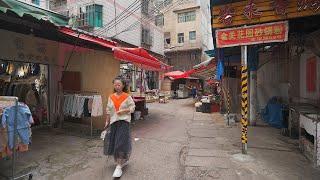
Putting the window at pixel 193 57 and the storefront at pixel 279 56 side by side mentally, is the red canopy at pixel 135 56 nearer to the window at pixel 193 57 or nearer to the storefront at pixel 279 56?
the storefront at pixel 279 56

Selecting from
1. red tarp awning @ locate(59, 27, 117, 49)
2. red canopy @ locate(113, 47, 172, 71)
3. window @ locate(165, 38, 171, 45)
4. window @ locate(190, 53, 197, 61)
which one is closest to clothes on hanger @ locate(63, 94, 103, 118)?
red canopy @ locate(113, 47, 172, 71)

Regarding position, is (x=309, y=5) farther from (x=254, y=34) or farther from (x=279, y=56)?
(x=279, y=56)

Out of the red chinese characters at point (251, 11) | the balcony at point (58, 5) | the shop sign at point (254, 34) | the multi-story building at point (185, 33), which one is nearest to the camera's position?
the shop sign at point (254, 34)

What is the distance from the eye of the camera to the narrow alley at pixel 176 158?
5.43 metres

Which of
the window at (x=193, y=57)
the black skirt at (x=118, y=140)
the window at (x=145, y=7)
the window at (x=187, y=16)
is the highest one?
the window at (x=187, y=16)

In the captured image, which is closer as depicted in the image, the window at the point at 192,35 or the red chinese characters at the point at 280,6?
the red chinese characters at the point at 280,6

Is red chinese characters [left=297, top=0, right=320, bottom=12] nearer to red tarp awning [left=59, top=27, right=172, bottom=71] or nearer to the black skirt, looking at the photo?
the black skirt

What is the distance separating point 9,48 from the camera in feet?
26.0

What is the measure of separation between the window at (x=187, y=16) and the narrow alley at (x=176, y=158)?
28.9 m

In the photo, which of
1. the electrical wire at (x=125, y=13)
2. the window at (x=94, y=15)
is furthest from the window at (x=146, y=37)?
the window at (x=94, y=15)

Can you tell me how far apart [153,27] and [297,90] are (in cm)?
2040

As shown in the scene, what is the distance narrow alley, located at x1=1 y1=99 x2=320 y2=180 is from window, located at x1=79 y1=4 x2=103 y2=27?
12.3m

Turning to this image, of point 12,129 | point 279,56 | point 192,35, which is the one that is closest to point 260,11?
point 12,129

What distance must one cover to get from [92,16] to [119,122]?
Answer: 15806 mm
